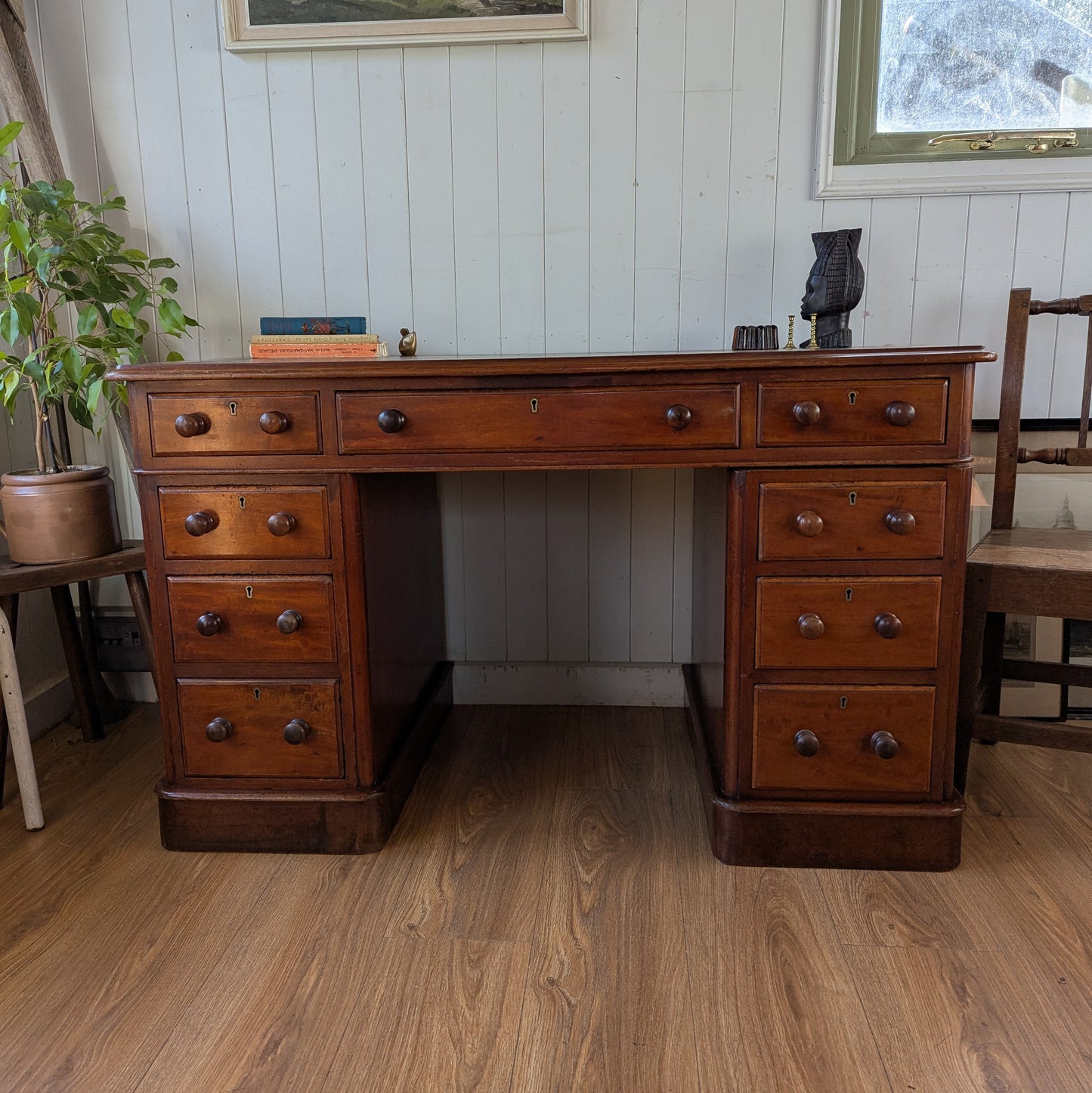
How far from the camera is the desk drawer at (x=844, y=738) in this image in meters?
1.52

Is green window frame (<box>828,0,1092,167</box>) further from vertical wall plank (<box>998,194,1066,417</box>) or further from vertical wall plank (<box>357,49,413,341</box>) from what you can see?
vertical wall plank (<box>357,49,413,341</box>)

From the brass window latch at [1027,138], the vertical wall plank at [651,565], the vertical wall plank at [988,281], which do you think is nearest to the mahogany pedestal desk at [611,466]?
the vertical wall plank at [651,565]

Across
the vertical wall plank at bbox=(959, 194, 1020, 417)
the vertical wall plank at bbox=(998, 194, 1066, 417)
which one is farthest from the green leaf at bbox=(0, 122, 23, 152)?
the vertical wall plank at bbox=(998, 194, 1066, 417)

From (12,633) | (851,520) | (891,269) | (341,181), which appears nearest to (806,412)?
(851,520)

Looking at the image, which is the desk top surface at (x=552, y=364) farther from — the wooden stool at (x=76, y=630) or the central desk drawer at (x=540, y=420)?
the wooden stool at (x=76, y=630)

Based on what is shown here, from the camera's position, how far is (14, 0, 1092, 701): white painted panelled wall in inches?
76.8

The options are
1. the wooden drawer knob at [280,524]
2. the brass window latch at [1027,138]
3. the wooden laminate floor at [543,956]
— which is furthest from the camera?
the brass window latch at [1027,138]

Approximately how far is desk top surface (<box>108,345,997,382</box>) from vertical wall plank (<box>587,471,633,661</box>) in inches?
27.4

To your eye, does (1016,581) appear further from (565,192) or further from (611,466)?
(565,192)

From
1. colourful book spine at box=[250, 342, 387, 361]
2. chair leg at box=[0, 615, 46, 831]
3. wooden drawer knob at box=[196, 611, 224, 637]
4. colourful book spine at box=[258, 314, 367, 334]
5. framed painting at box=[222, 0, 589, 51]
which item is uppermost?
framed painting at box=[222, 0, 589, 51]

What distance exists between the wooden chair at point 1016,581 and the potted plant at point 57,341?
1.75 m

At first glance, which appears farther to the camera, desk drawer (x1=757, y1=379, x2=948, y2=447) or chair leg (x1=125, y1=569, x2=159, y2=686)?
chair leg (x1=125, y1=569, x2=159, y2=686)

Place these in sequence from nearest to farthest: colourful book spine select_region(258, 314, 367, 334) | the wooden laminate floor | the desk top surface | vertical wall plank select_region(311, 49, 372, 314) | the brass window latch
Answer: the wooden laminate floor
the desk top surface
colourful book spine select_region(258, 314, 367, 334)
the brass window latch
vertical wall plank select_region(311, 49, 372, 314)

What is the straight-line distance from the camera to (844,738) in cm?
153
